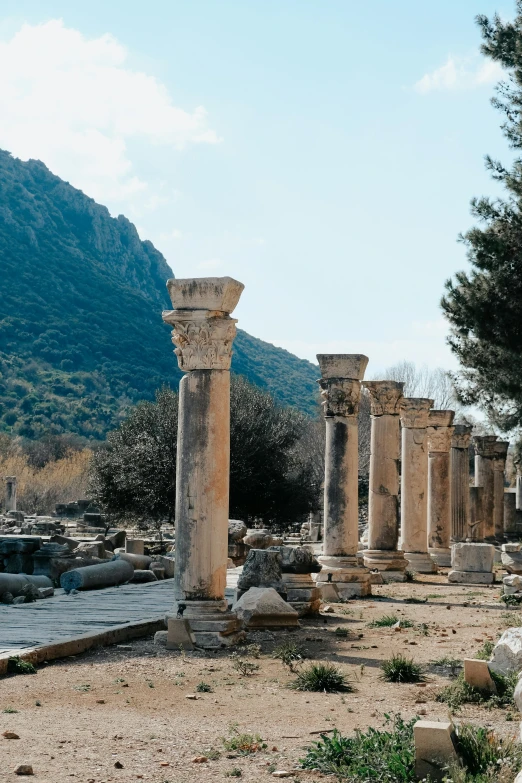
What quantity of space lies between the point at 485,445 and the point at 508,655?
80.8 feet

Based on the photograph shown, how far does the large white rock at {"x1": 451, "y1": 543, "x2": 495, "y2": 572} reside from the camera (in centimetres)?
1917

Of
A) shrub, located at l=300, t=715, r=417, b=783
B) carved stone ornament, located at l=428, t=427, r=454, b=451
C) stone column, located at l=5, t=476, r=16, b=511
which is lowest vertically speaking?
shrub, located at l=300, t=715, r=417, b=783

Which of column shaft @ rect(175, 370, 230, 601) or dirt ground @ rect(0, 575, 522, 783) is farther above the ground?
column shaft @ rect(175, 370, 230, 601)

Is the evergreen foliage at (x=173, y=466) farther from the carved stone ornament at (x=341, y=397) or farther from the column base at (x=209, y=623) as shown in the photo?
the column base at (x=209, y=623)

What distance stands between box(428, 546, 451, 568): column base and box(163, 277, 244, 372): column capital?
1410 centimetres

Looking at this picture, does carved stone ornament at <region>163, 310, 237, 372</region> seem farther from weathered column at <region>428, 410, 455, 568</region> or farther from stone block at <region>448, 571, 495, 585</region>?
weathered column at <region>428, 410, 455, 568</region>

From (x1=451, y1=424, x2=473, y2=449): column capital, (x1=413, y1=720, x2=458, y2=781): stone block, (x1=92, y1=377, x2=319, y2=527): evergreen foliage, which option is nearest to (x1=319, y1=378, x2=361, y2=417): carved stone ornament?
(x1=451, y1=424, x2=473, y2=449): column capital

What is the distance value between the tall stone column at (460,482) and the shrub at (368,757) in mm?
21054

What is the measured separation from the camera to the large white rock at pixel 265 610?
11664 mm

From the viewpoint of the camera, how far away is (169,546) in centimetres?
2691

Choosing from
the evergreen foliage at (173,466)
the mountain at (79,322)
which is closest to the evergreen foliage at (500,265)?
the evergreen foliage at (173,466)

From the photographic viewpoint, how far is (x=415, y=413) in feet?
70.4

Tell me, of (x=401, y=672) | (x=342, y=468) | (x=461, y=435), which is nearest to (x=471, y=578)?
(x=342, y=468)

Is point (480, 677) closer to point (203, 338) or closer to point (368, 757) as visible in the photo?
point (368, 757)
